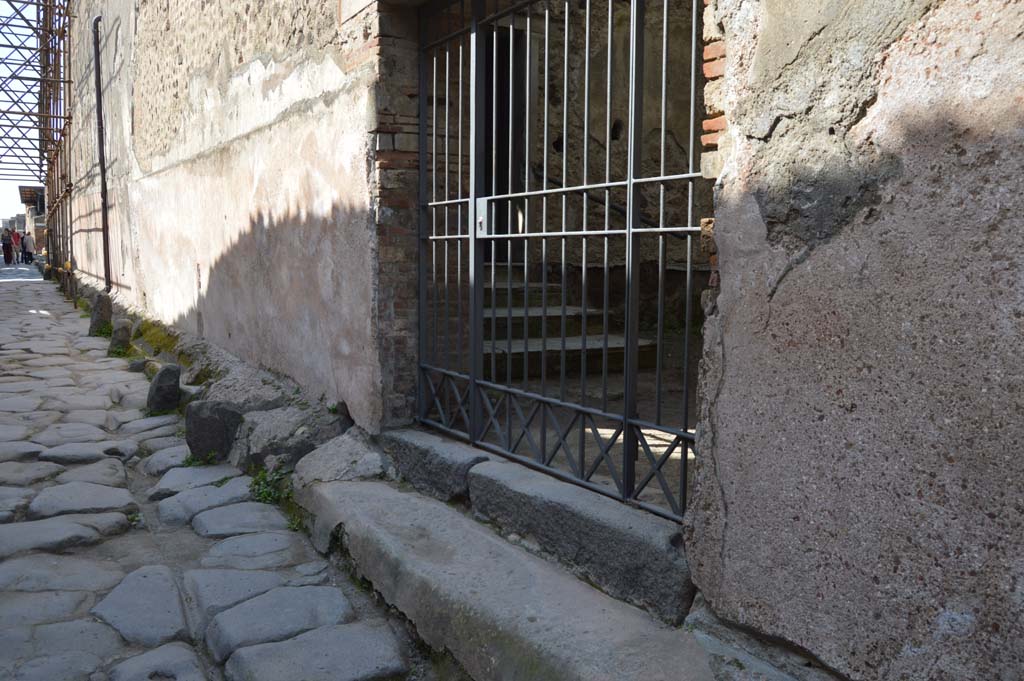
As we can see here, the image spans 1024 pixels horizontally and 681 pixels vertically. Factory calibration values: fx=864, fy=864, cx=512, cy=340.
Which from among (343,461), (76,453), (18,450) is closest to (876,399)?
(343,461)

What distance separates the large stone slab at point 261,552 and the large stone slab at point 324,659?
750mm

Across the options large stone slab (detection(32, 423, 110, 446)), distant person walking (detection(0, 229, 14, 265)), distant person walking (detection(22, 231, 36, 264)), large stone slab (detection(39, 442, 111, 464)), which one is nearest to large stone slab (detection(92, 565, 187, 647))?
large stone slab (detection(39, 442, 111, 464))

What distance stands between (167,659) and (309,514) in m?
1.21

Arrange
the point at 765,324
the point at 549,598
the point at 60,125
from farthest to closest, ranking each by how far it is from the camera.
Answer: the point at 60,125, the point at 549,598, the point at 765,324

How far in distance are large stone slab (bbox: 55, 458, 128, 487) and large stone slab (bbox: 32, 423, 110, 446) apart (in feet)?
1.82

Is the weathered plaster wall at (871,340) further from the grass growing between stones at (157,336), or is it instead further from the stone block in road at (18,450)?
the grass growing between stones at (157,336)

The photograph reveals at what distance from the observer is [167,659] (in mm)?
2836

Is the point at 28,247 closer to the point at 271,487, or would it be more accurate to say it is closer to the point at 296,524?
the point at 271,487

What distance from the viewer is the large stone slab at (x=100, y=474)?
472cm

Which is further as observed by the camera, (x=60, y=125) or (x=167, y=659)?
(x=60, y=125)

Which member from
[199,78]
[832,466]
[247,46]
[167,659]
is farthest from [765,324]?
[199,78]

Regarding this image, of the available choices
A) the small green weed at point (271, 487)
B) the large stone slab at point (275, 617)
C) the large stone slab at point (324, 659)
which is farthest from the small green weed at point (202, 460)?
the large stone slab at point (324, 659)

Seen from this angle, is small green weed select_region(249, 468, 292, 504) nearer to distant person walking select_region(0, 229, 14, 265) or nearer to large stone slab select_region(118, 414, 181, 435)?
large stone slab select_region(118, 414, 181, 435)

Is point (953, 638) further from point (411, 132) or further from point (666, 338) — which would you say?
point (666, 338)
